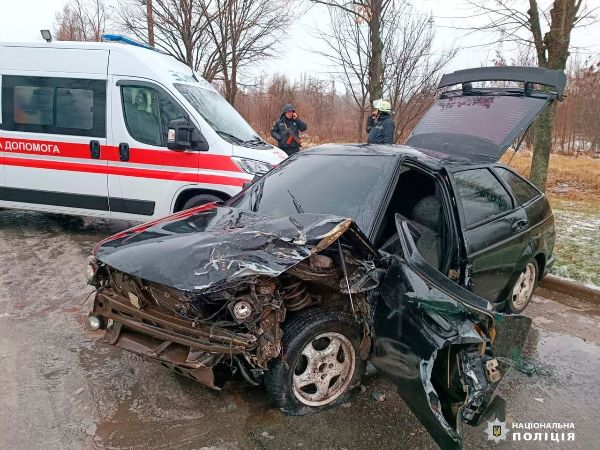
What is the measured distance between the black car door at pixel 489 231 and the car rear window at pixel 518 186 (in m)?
0.14

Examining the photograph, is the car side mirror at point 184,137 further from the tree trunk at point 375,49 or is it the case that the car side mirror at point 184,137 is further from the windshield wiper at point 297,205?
the tree trunk at point 375,49

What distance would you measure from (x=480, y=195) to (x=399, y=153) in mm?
832

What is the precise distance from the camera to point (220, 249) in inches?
99.8

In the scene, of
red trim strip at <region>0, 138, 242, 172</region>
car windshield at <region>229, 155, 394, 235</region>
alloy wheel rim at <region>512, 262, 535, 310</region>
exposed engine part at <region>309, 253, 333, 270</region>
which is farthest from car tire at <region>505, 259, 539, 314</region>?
red trim strip at <region>0, 138, 242, 172</region>

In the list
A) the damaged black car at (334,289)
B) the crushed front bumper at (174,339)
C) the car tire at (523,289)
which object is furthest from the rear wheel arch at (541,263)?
the crushed front bumper at (174,339)

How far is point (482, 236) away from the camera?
3.44 m

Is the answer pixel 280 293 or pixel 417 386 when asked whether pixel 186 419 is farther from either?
pixel 417 386

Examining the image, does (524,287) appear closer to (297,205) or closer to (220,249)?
(297,205)

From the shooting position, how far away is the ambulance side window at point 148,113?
5.64 m

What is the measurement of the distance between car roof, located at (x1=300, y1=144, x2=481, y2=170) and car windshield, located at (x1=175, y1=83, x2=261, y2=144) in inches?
83.3

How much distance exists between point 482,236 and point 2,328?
3.84m

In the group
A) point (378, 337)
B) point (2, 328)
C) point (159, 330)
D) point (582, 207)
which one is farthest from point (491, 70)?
point (582, 207)

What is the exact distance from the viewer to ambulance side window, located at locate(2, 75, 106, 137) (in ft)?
19.0

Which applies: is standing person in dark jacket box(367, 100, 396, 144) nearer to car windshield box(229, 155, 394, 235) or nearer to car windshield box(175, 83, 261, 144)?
car windshield box(175, 83, 261, 144)
